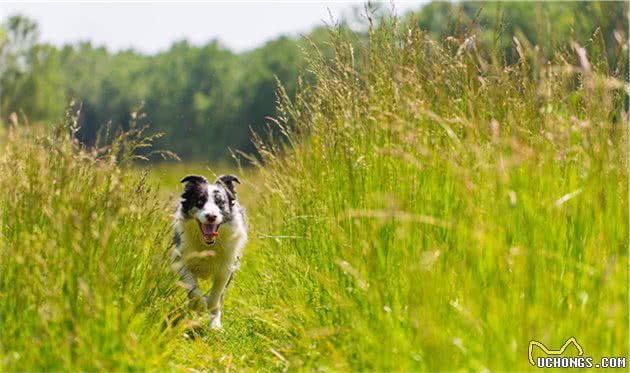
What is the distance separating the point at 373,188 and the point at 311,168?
1.40m

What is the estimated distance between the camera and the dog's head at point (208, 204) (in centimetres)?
679

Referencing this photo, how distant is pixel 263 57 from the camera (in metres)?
83.4

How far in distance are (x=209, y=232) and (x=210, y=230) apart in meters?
0.03

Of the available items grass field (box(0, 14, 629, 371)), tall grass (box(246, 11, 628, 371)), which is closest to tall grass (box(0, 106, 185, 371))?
grass field (box(0, 14, 629, 371))

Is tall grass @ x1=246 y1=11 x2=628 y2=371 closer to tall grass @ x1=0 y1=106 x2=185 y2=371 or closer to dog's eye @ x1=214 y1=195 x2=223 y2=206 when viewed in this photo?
tall grass @ x1=0 y1=106 x2=185 y2=371

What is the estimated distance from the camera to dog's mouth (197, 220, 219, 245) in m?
6.84

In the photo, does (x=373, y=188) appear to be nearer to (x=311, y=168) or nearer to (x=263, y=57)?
(x=311, y=168)

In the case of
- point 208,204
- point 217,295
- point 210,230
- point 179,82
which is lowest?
point 217,295

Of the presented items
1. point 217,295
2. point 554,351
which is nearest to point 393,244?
point 554,351

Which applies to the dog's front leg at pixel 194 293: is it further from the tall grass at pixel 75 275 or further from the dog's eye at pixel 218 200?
the tall grass at pixel 75 275

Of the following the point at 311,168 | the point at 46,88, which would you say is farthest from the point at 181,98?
the point at 311,168

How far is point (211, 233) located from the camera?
685cm

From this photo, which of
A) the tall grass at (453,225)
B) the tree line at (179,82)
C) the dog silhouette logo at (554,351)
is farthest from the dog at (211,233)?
the tree line at (179,82)

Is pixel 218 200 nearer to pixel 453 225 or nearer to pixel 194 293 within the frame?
pixel 194 293
